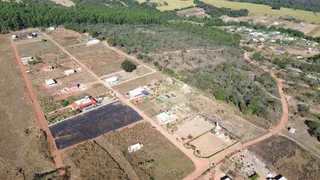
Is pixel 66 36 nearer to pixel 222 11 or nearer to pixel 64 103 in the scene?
pixel 64 103

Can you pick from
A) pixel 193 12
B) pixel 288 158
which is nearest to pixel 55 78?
pixel 288 158

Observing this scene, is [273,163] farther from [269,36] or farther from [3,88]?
[269,36]

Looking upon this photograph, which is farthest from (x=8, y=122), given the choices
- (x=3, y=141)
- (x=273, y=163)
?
(x=273, y=163)

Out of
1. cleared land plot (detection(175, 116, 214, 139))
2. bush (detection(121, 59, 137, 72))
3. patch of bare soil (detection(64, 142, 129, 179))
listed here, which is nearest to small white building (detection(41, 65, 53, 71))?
bush (detection(121, 59, 137, 72))

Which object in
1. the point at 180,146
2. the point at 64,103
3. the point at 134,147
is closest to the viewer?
the point at 134,147

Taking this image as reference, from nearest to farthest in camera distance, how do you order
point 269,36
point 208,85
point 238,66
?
point 208,85 → point 238,66 → point 269,36

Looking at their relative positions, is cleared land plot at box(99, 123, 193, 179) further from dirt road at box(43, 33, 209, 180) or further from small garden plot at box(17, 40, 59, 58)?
small garden plot at box(17, 40, 59, 58)
